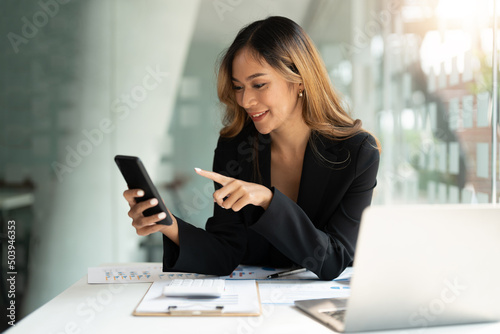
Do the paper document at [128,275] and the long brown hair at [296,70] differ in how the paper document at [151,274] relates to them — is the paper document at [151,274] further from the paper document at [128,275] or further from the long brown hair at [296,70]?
the long brown hair at [296,70]

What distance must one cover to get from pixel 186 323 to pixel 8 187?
2.64 meters

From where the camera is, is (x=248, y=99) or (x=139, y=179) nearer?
(x=139, y=179)

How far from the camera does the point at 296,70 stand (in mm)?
1860

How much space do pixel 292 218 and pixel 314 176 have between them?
0.37 m

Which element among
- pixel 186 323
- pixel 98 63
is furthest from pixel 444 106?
pixel 186 323

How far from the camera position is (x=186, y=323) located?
1074mm

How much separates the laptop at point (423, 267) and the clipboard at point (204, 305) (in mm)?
221

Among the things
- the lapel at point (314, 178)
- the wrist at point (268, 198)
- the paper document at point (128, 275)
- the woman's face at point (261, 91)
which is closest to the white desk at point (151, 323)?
the paper document at point (128, 275)

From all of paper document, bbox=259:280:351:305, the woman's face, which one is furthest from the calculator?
the woman's face

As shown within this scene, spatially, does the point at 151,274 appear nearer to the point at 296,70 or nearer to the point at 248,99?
the point at 248,99

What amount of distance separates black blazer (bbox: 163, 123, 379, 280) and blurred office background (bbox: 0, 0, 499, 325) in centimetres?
151

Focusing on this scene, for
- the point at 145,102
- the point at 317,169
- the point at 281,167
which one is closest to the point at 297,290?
the point at 317,169

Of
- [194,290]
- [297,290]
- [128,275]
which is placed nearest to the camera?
[194,290]

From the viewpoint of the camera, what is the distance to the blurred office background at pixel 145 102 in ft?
10.7
